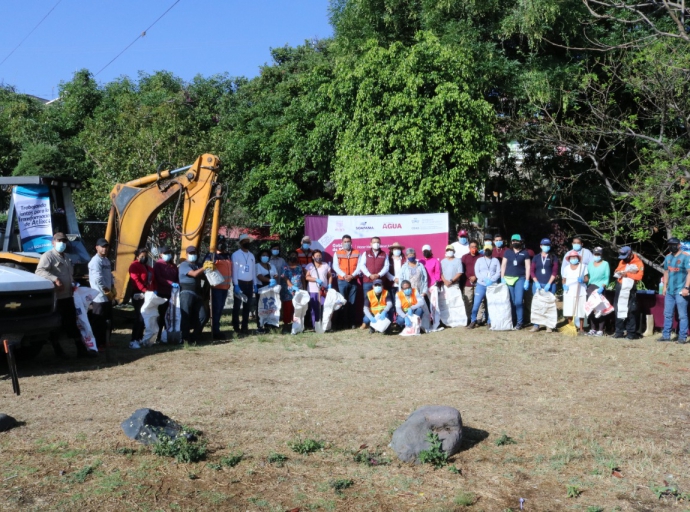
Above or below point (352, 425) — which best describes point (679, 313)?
above

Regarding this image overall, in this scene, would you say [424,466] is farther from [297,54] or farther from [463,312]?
[297,54]

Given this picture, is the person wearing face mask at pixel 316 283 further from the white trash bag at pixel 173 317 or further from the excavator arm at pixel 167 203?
the white trash bag at pixel 173 317

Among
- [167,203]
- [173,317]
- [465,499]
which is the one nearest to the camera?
[465,499]

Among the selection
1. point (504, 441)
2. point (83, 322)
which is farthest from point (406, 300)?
point (504, 441)

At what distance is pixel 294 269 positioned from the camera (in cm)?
1409

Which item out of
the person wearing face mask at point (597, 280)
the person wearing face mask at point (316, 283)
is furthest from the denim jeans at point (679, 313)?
the person wearing face mask at point (316, 283)

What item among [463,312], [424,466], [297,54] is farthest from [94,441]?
[297,54]

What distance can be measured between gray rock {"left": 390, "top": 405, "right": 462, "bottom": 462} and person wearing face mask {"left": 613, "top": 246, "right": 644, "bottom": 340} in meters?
7.28

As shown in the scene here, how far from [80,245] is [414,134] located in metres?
7.89

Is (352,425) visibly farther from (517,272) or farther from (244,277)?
(517,272)

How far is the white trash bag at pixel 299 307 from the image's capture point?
1367cm

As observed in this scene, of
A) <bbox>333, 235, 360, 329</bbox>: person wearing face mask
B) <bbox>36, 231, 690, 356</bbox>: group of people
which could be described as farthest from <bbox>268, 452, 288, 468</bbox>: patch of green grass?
<bbox>333, 235, 360, 329</bbox>: person wearing face mask

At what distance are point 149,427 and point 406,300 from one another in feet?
25.2

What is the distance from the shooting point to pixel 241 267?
13469 millimetres
